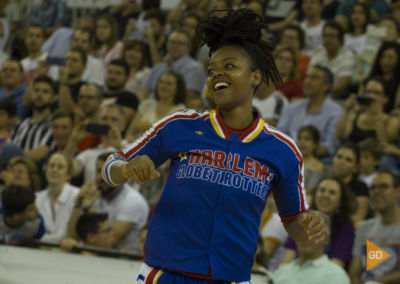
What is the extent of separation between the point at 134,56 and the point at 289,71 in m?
2.22

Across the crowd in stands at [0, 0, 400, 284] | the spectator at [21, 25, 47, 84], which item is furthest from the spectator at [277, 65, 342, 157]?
the spectator at [21, 25, 47, 84]

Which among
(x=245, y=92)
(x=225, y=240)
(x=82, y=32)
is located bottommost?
(x=225, y=240)

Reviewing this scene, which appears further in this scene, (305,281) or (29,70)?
(29,70)

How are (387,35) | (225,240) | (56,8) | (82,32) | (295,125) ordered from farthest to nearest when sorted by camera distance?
(56,8) → (82,32) → (387,35) → (295,125) → (225,240)

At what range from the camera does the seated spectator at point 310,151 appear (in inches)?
258

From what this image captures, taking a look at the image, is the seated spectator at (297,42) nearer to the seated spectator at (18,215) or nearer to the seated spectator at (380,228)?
the seated spectator at (380,228)

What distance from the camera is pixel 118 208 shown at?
6.31 metres

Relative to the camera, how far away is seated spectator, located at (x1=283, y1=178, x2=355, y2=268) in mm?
5613

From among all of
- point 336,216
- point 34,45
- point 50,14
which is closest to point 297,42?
point 336,216

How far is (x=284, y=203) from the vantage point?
2.96 meters

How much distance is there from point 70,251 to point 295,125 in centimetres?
275

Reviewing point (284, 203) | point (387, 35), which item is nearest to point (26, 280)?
point (284, 203)

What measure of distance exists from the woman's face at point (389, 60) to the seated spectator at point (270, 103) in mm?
1081

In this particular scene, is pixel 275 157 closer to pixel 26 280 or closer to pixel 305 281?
pixel 305 281
